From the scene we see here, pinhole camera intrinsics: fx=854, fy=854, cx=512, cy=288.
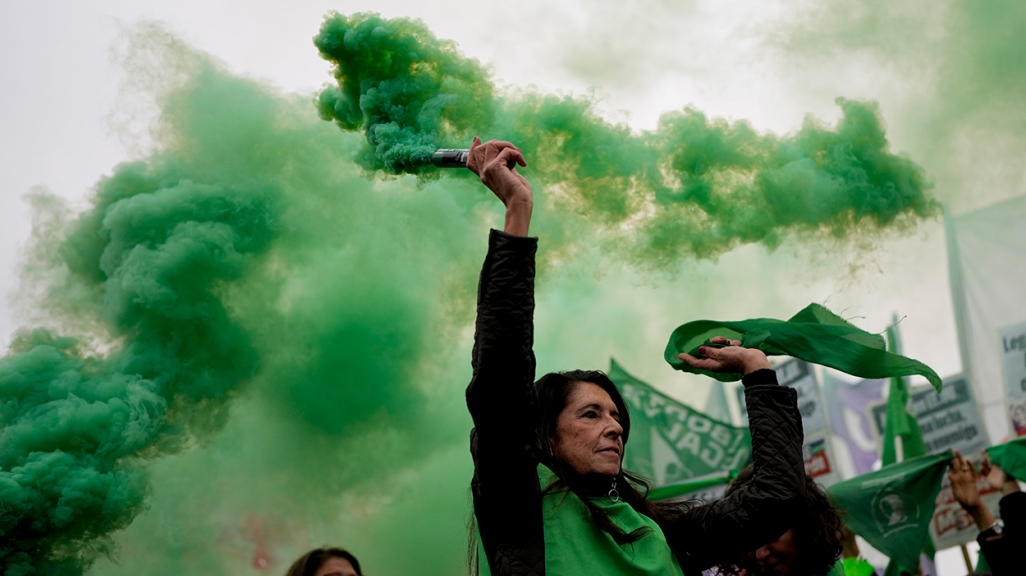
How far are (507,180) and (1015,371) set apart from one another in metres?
9.51

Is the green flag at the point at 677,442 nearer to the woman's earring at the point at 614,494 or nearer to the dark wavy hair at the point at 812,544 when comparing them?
the dark wavy hair at the point at 812,544

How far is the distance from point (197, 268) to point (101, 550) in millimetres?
2979

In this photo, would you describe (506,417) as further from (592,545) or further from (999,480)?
(999,480)

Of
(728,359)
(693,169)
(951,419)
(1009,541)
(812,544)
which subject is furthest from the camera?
(951,419)

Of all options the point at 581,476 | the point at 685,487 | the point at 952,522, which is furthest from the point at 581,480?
the point at 952,522

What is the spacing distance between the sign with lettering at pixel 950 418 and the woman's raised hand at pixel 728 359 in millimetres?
8305

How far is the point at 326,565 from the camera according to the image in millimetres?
3580

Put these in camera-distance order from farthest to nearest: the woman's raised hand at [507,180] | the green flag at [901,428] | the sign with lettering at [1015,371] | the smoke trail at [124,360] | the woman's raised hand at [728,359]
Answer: the green flag at [901,428] < the sign with lettering at [1015,371] < the smoke trail at [124,360] < the woman's raised hand at [728,359] < the woman's raised hand at [507,180]

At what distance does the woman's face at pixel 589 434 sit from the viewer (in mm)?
2400

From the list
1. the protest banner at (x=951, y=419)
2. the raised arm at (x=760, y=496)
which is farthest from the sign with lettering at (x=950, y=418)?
the raised arm at (x=760, y=496)

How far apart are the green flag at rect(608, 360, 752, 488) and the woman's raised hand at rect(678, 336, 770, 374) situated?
733 cm

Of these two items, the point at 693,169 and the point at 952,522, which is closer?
the point at 693,169

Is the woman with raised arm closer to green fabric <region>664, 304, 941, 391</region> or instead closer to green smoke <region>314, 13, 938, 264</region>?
green fabric <region>664, 304, 941, 391</region>

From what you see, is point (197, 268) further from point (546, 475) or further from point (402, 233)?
point (546, 475)
